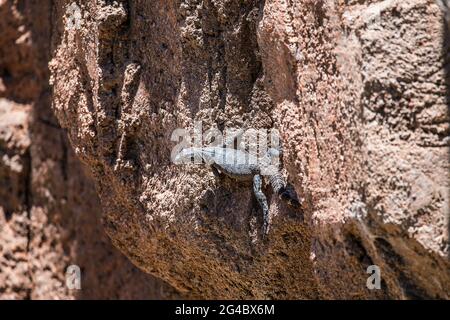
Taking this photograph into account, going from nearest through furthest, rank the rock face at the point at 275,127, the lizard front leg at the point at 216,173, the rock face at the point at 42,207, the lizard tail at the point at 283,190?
the rock face at the point at 275,127
the lizard tail at the point at 283,190
the lizard front leg at the point at 216,173
the rock face at the point at 42,207

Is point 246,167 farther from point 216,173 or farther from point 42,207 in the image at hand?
point 42,207

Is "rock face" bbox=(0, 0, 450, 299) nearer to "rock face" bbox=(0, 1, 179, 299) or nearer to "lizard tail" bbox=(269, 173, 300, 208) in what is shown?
"lizard tail" bbox=(269, 173, 300, 208)

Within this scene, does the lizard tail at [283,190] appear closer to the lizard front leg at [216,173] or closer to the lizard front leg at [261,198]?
the lizard front leg at [261,198]

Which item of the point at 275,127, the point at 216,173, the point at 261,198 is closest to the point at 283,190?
the point at 261,198

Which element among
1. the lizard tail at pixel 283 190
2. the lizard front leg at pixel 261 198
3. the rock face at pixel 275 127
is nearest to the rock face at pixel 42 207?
the rock face at pixel 275 127

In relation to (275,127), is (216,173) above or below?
below

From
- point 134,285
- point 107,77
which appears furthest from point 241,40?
point 134,285

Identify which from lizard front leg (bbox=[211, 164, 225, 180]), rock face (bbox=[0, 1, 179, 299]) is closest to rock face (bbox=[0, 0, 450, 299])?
lizard front leg (bbox=[211, 164, 225, 180])

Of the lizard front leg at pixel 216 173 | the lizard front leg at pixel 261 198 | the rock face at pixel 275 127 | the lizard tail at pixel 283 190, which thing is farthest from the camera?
the lizard front leg at pixel 216 173
